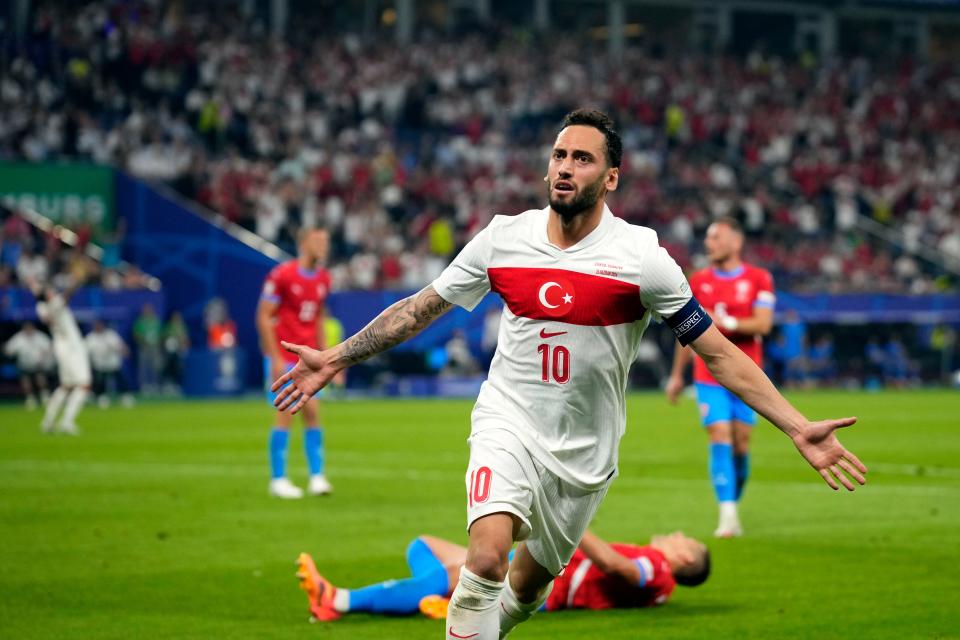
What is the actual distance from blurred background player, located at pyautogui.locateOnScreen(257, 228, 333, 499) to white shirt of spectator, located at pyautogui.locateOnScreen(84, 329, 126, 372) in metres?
18.2

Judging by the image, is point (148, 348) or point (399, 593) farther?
point (148, 348)

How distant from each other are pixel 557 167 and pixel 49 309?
18.6m

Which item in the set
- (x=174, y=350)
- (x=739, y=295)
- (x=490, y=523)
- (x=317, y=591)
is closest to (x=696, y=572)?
(x=317, y=591)

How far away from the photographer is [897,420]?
26.3 metres

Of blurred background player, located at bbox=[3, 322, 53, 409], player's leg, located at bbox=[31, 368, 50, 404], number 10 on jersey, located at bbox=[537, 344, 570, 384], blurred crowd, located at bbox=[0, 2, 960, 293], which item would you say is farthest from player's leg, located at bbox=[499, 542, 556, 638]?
blurred crowd, located at bbox=[0, 2, 960, 293]

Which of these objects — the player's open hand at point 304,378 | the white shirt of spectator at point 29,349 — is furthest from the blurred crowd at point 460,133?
the player's open hand at point 304,378

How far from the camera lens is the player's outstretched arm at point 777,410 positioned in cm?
585

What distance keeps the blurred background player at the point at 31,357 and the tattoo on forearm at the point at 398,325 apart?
25475mm

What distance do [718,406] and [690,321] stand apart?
5.91 meters

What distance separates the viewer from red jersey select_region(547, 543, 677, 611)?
27.3ft

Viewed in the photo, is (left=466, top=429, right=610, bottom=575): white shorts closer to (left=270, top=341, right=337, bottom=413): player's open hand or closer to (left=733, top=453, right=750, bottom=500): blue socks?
(left=270, top=341, right=337, bottom=413): player's open hand

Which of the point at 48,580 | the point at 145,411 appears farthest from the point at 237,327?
the point at 48,580

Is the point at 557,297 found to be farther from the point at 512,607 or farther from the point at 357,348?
the point at 512,607

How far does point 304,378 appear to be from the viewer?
20.4 ft
